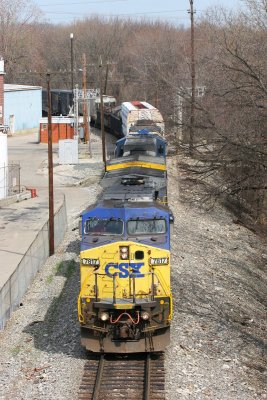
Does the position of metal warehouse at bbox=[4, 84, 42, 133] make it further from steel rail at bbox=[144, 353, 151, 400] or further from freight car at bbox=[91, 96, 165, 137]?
steel rail at bbox=[144, 353, 151, 400]

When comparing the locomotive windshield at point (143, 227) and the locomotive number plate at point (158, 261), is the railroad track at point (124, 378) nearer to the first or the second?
the locomotive number plate at point (158, 261)

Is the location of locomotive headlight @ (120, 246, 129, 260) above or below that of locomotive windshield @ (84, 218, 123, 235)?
below

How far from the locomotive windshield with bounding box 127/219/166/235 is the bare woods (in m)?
8.15

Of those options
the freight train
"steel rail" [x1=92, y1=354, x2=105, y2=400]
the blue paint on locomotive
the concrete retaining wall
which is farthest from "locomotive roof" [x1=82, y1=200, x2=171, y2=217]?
the freight train

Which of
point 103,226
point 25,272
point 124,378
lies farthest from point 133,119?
point 124,378

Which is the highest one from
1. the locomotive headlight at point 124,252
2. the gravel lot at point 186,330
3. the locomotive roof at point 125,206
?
the locomotive roof at point 125,206

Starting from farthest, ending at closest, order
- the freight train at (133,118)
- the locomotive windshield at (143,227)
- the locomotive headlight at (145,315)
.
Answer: the freight train at (133,118)
the locomotive windshield at (143,227)
the locomotive headlight at (145,315)

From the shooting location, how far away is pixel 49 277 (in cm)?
2084

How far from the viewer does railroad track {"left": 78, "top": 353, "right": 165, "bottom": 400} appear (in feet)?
40.7

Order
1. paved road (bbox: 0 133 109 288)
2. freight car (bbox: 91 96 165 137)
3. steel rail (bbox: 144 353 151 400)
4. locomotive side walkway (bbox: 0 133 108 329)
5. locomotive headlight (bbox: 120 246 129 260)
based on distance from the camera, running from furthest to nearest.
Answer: freight car (bbox: 91 96 165 137)
paved road (bbox: 0 133 109 288)
locomotive side walkway (bbox: 0 133 108 329)
locomotive headlight (bbox: 120 246 129 260)
steel rail (bbox: 144 353 151 400)

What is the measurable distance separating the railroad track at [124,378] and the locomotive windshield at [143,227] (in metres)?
2.52

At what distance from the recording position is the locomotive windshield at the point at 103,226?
551 inches

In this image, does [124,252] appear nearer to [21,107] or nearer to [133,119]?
[133,119]

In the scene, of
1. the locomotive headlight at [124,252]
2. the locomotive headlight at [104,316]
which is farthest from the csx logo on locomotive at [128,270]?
the locomotive headlight at [104,316]
